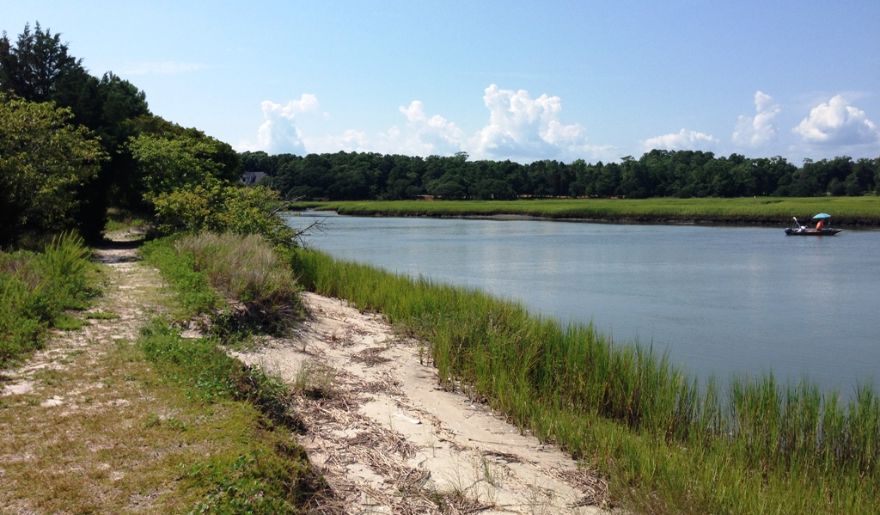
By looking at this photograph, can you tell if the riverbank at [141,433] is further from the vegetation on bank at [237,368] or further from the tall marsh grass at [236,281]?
the tall marsh grass at [236,281]

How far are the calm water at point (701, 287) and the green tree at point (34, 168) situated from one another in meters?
10.9

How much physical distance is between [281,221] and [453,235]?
3132 cm

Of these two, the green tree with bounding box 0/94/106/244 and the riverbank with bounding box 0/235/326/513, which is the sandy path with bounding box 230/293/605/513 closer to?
the riverbank with bounding box 0/235/326/513

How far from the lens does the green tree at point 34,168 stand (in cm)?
1557

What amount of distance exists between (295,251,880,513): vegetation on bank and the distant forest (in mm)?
92088

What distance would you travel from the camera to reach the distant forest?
100000 mm

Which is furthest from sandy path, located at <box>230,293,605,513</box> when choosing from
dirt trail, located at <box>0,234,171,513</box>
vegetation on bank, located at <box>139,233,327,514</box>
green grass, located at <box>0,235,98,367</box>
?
green grass, located at <box>0,235,98,367</box>

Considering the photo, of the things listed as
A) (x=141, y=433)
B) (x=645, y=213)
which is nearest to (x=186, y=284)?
(x=141, y=433)

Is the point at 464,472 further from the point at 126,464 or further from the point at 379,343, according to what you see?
the point at 379,343

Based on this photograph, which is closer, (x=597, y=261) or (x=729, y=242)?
(x=597, y=261)

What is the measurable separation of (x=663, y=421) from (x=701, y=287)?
645 inches

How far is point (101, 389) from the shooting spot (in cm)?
680

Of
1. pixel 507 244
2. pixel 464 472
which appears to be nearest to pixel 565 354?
pixel 464 472

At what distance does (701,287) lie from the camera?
23.9m
